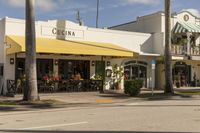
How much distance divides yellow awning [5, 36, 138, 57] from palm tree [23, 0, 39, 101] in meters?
3.11

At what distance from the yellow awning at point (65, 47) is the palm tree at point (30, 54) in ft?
10.2

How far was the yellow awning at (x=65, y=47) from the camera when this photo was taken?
25453mm

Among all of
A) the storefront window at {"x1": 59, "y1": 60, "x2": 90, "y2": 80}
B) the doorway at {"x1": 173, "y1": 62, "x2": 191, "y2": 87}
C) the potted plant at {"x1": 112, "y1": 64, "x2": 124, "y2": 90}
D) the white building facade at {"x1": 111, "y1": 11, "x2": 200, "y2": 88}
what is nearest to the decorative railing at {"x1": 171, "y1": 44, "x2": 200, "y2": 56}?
the white building facade at {"x1": 111, "y1": 11, "x2": 200, "y2": 88}

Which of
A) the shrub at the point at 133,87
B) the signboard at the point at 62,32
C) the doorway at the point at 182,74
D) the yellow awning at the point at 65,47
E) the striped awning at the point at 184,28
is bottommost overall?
the shrub at the point at 133,87

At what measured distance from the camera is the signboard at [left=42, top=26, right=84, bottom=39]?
29141mm

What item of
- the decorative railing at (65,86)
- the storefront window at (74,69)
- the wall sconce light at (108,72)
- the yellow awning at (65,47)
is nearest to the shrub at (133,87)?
the yellow awning at (65,47)

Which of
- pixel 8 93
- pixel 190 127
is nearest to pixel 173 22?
pixel 8 93

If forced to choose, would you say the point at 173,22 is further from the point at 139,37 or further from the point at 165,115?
the point at 165,115

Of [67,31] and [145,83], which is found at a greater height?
[67,31]

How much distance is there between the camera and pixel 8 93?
26219 mm

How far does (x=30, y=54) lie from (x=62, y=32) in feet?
28.5

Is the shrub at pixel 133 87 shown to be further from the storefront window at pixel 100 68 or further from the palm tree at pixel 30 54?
the palm tree at pixel 30 54

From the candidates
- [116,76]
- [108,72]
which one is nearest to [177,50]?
[116,76]

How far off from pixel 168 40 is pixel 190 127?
16.6 metres
